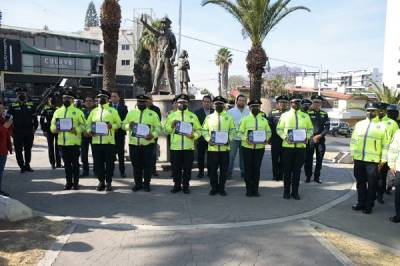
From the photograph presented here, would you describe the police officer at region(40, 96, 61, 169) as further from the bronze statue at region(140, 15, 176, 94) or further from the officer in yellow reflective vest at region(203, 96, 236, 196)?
the officer in yellow reflective vest at region(203, 96, 236, 196)

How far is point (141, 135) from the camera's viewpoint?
7.83 m

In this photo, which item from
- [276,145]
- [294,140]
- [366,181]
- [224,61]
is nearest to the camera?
[366,181]

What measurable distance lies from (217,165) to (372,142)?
2930 millimetres

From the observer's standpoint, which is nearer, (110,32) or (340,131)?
(110,32)

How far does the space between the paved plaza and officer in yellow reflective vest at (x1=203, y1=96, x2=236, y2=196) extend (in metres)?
0.39

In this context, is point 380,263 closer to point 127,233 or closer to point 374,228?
point 374,228

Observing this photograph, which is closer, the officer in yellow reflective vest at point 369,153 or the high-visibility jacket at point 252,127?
the officer in yellow reflective vest at point 369,153

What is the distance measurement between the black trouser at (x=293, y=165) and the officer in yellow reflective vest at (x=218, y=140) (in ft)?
3.86

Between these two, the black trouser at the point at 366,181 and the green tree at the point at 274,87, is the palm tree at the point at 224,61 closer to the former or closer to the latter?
the green tree at the point at 274,87

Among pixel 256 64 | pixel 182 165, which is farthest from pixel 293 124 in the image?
pixel 256 64

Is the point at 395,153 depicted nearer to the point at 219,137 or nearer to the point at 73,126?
the point at 219,137

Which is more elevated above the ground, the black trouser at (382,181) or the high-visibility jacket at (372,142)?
the high-visibility jacket at (372,142)

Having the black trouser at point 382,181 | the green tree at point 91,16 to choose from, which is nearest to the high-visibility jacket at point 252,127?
the black trouser at point 382,181

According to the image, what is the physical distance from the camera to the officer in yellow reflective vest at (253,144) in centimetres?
793
